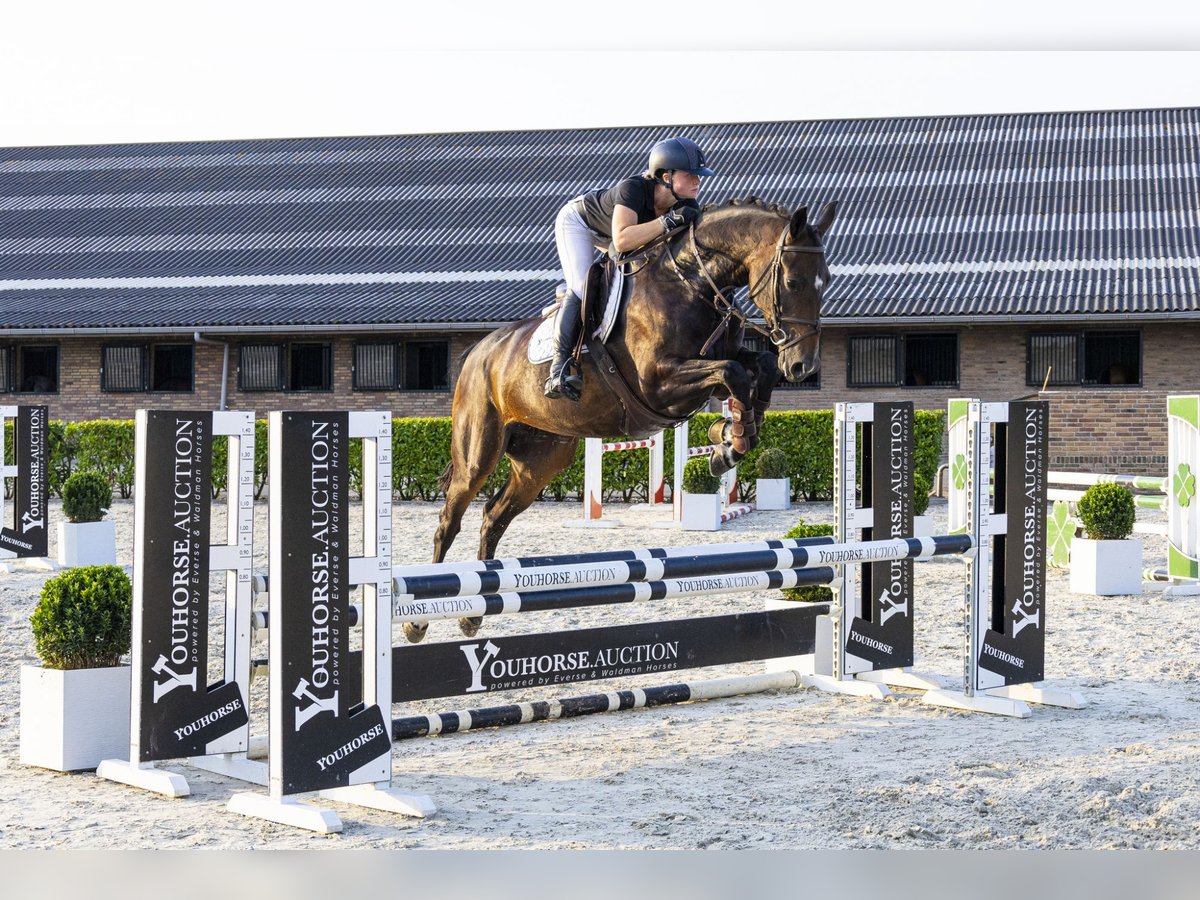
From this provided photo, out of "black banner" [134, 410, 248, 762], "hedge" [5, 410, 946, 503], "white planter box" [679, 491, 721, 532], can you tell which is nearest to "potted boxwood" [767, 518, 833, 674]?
"black banner" [134, 410, 248, 762]

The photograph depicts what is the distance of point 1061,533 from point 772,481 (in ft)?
20.0

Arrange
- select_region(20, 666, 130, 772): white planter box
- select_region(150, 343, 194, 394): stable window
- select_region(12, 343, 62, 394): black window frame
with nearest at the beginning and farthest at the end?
select_region(20, 666, 130, 772): white planter box < select_region(150, 343, 194, 394): stable window < select_region(12, 343, 62, 394): black window frame

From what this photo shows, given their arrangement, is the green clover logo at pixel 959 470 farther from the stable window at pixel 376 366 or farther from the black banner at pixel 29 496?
the stable window at pixel 376 366

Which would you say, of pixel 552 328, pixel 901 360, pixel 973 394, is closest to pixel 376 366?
pixel 901 360

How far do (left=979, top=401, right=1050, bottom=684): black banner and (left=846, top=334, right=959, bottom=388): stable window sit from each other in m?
15.9

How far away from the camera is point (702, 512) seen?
14.5 metres

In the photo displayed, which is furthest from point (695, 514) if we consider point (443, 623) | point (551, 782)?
point (551, 782)

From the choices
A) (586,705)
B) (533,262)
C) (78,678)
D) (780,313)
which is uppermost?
(533,262)

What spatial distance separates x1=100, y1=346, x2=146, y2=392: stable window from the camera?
2517 centimetres

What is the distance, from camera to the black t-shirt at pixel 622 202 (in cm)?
604

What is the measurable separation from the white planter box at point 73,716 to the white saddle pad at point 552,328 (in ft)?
7.22

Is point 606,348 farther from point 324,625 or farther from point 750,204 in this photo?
point 324,625

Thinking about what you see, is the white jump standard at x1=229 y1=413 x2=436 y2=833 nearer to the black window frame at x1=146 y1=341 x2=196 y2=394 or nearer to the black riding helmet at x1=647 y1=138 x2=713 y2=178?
the black riding helmet at x1=647 y1=138 x2=713 y2=178

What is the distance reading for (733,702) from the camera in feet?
22.5
